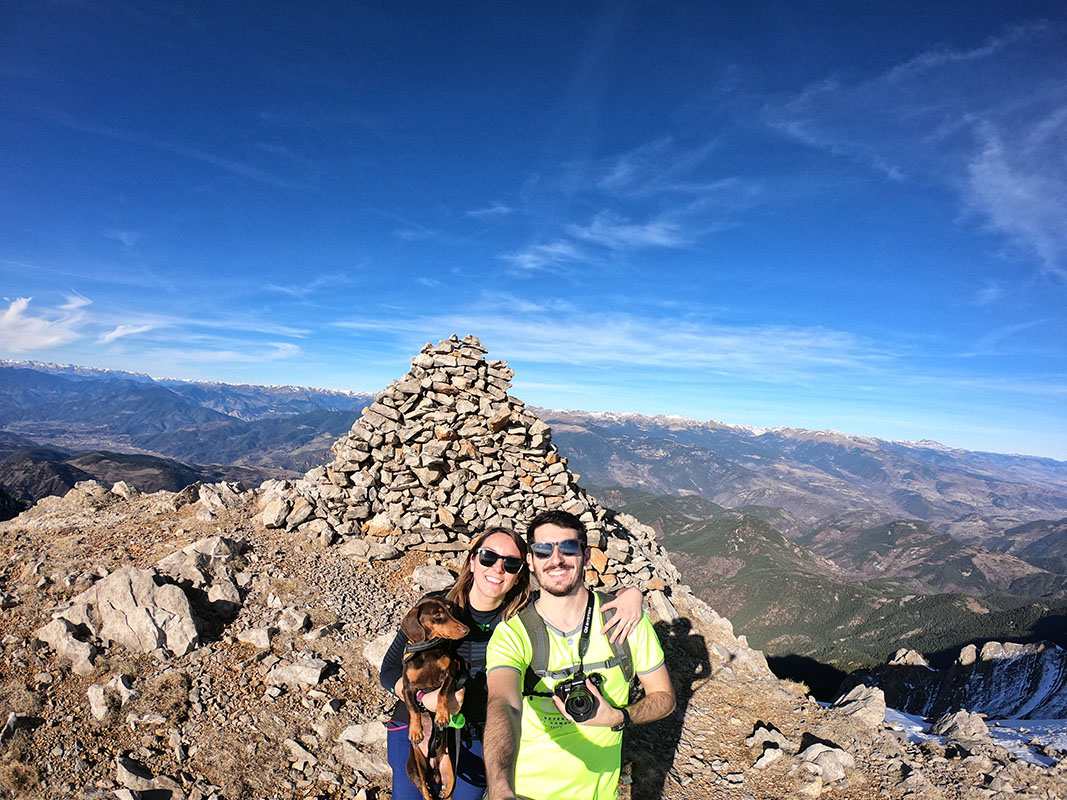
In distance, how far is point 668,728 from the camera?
9734 millimetres

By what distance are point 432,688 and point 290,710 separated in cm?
519

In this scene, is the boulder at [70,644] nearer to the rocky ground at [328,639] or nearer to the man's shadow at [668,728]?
the rocky ground at [328,639]

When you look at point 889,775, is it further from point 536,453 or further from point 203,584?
point 203,584

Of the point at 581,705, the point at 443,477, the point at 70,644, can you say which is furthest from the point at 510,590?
the point at 443,477

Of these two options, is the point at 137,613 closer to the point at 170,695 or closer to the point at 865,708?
the point at 170,695

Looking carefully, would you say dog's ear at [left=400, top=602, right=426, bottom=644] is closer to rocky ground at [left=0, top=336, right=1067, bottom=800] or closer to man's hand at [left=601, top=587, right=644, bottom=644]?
man's hand at [left=601, top=587, right=644, bottom=644]

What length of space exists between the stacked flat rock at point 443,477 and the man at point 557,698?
904cm

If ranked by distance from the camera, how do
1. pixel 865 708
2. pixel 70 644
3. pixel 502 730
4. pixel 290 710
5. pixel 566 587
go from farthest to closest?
pixel 865 708
pixel 290 710
pixel 70 644
pixel 566 587
pixel 502 730

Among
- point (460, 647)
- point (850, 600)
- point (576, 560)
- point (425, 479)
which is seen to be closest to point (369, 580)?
point (425, 479)

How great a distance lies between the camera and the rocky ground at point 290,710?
6.84 metres

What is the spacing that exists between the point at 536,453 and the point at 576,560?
10.0 m

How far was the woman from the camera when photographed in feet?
16.0

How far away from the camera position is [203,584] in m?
10.2

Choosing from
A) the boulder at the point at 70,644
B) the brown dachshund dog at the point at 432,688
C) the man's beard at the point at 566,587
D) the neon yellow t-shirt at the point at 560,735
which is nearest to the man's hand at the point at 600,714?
the neon yellow t-shirt at the point at 560,735
